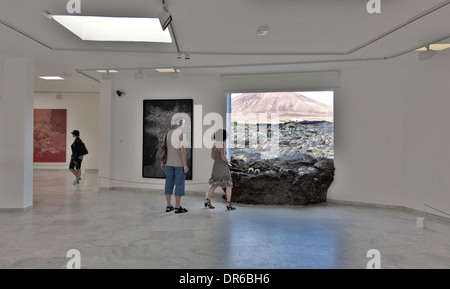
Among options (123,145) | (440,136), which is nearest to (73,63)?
(123,145)

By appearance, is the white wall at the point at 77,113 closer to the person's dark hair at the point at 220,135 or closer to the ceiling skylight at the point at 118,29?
the person's dark hair at the point at 220,135

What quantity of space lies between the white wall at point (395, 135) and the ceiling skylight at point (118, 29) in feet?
15.6

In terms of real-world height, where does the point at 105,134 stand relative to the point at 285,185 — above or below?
above

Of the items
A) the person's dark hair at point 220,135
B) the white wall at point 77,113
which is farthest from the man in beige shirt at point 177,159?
the white wall at point 77,113

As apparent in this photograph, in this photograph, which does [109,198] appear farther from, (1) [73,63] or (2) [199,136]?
(1) [73,63]

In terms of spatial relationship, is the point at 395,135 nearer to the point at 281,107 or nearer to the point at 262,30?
the point at 281,107

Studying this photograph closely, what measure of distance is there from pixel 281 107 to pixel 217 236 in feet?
14.3

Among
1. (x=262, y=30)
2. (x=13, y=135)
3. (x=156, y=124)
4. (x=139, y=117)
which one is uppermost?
(x=262, y=30)

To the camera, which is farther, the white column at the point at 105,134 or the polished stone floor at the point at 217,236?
the white column at the point at 105,134

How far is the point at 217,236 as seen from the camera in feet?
15.4

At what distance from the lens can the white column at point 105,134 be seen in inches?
359

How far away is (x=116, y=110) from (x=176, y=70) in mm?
3286

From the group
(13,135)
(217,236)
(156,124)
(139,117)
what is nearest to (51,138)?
(139,117)

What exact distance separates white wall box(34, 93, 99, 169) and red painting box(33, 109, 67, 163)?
0.71 ft
